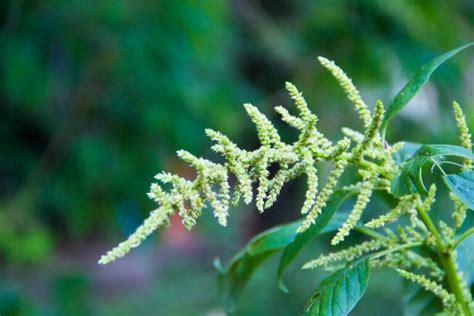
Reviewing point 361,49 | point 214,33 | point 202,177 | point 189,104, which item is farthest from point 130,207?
point 202,177

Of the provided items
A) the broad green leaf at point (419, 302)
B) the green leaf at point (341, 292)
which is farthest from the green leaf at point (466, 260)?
the green leaf at point (341, 292)

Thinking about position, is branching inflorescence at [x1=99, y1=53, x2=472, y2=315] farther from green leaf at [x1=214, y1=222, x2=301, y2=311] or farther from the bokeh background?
the bokeh background

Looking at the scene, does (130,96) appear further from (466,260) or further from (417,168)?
(417,168)

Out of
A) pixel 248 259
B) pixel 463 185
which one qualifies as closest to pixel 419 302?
pixel 248 259

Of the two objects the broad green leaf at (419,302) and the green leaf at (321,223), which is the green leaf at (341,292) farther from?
the broad green leaf at (419,302)

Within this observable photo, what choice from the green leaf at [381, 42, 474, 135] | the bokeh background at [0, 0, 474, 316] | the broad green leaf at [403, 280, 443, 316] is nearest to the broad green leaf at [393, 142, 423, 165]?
the green leaf at [381, 42, 474, 135]

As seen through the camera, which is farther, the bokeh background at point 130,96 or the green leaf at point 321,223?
the bokeh background at point 130,96
